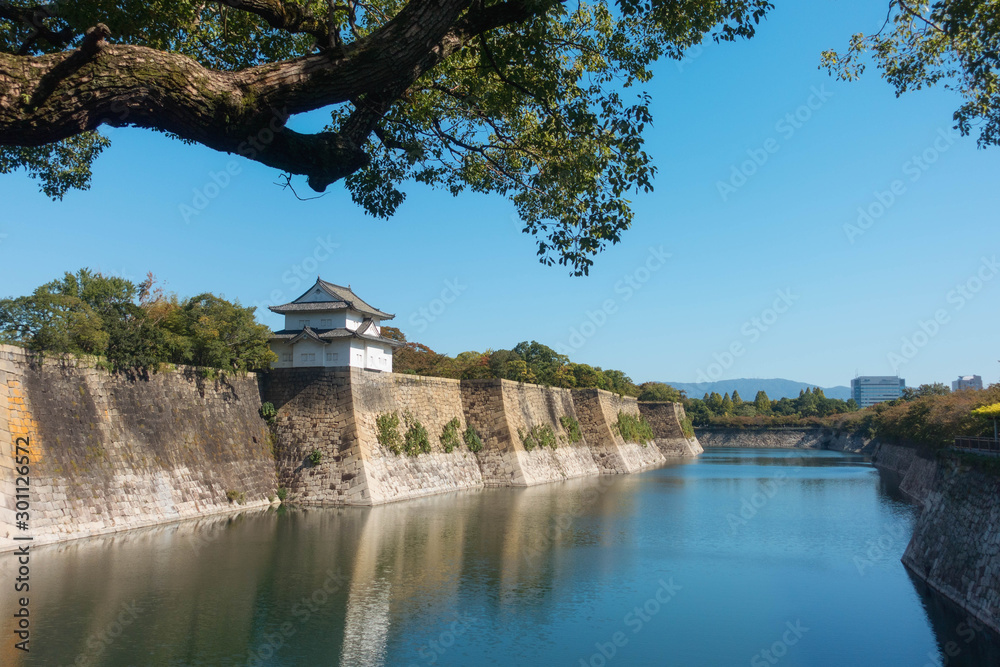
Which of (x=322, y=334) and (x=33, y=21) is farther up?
(x=322, y=334)

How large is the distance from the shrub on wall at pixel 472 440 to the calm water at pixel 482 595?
9.14 meters

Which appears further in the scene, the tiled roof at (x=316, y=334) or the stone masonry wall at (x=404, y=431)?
the tiled roof at (x=316, y=334)

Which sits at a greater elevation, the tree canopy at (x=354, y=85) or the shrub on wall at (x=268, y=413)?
the tree canopy at (x=354, y=85)

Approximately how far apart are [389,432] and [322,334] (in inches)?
206

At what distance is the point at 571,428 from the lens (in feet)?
131

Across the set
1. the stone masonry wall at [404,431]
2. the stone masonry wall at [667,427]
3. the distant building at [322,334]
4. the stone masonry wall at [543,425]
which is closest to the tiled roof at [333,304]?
the distant building at [322,334]

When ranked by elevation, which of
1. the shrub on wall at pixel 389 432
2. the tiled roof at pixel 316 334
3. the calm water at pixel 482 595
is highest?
the tiled roof at pixel 316 334

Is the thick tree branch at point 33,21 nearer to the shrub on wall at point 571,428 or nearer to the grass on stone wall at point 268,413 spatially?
the grass on stone wall at point 268,413

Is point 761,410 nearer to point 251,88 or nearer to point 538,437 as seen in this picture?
point 538,437

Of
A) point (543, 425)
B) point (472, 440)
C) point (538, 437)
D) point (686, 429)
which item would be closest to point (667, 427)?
point (686, 429)

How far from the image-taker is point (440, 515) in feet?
67.1

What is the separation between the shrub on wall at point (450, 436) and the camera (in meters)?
27.8

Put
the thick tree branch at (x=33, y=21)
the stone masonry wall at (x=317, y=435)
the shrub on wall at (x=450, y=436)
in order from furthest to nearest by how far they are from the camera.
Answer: the shrub on wall at (x=450, y=436) → the stone masonry wall at (x=317, y=435) → the thick tree branch at (x=33, y=21)

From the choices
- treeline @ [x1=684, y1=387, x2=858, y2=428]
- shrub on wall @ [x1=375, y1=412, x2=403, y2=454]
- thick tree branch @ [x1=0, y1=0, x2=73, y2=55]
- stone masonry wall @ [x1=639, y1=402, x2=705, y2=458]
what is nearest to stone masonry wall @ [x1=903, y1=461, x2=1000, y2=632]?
thick tree branch @ [x1=0, y1=0, x2=73, y2=55]
